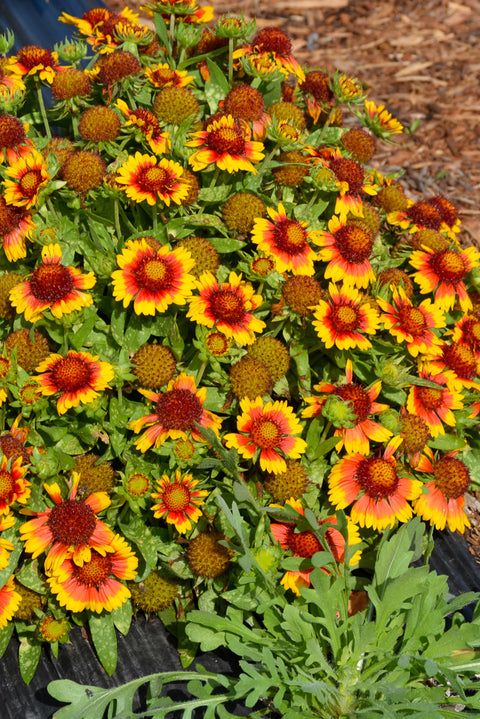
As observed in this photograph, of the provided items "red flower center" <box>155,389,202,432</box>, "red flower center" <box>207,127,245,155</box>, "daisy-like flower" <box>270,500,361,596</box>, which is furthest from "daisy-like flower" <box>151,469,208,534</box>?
"red flower center" <box>207,127,245,155</box>

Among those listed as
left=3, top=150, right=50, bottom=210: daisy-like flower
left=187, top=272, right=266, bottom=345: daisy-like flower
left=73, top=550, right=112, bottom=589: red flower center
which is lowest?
left=73, top=550, right=112, bottom=589: red flower center

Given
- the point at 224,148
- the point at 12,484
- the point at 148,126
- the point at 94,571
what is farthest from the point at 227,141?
the point at 94,571

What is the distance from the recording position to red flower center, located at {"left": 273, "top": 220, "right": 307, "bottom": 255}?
1.90 meters

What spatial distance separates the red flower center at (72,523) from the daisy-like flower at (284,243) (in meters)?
0.83

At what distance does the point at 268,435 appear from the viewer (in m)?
1.72

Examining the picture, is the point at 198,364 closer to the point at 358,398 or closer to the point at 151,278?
the point at 151,278

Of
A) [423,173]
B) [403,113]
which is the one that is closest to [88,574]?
[423,173]

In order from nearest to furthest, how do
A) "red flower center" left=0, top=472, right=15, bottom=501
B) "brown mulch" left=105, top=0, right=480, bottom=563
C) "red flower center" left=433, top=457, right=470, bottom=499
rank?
"red flower center" left=0, top=472, right=15, bottom=501
"red flower center" left=433, top=457, right=470, bottom=499
"brown mulch" left=105, top=0, right=480, bottom=563

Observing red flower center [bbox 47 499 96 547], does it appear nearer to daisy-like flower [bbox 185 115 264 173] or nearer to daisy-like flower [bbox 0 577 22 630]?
daisy-like flower [bbox 0 577 22 630]

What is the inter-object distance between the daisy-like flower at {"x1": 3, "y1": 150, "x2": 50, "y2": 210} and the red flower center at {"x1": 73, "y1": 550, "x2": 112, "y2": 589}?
3.08ft

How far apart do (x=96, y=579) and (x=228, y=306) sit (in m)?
0.75

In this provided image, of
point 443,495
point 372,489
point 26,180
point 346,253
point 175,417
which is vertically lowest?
point 443,495

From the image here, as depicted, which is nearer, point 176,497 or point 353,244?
point 176,497

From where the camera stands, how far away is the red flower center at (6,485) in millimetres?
1603
